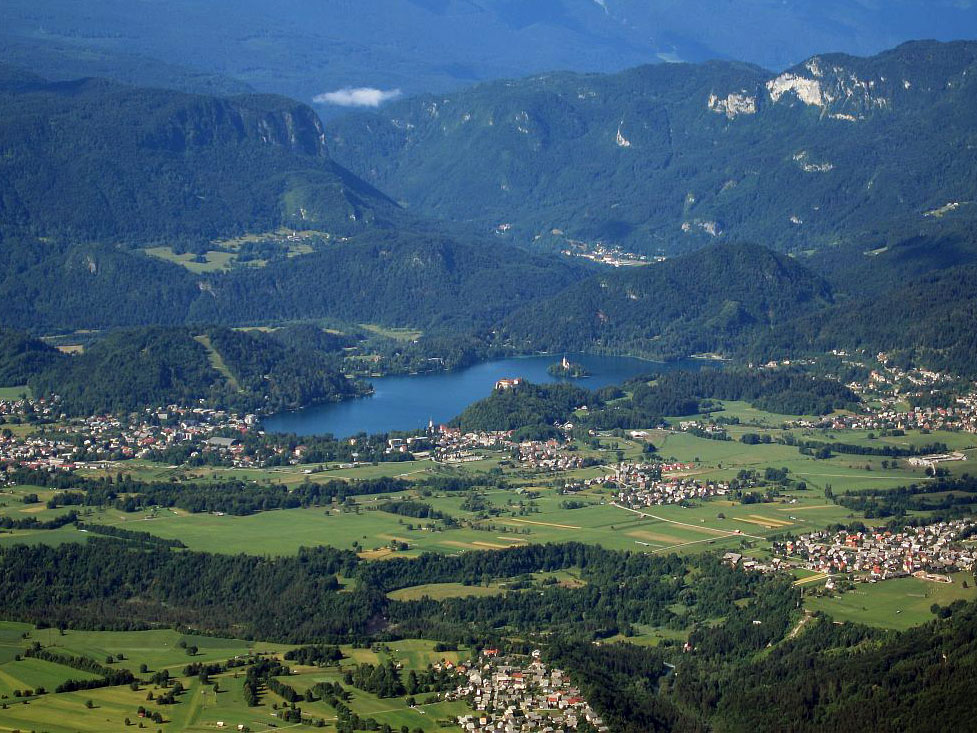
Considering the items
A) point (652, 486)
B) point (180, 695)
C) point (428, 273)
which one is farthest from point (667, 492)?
point (428, 273)

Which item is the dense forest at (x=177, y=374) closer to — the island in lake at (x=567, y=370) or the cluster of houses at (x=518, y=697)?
the island in lake at (x=567, y=370)

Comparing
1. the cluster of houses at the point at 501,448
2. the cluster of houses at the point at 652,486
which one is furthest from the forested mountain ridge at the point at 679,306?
the cluster of houses at the point at 652,486

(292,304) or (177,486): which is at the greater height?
(292,304)

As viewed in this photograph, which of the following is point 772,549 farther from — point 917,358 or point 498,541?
point 917,358

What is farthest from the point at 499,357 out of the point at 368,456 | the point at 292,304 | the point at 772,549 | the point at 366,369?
the point at 772,549

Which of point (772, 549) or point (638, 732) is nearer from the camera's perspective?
point (638, 732)

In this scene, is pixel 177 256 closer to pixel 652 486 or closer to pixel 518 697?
pixel 652 486

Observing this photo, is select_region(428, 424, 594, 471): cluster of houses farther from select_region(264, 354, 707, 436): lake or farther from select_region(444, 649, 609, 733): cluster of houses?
select_region(444, 649, 609, 733): cluster of houses
